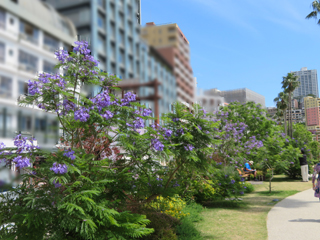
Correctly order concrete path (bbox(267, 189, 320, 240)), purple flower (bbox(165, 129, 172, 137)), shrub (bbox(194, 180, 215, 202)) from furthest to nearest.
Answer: shrub (bbox(194, 180, 215, 202)) < concrete path (bbox(267, 189, 320, 240)) < purple flower (bbox(165, 129, 172, 137))

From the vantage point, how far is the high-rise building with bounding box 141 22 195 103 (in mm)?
1558

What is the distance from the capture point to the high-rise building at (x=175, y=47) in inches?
61.3

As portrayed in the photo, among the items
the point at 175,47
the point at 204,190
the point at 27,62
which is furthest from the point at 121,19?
the point at 204,190

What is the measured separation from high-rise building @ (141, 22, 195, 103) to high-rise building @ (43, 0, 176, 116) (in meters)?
0.05

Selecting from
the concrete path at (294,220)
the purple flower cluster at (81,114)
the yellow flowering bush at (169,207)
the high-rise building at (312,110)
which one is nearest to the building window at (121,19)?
the purple flower cluster at (81,114)

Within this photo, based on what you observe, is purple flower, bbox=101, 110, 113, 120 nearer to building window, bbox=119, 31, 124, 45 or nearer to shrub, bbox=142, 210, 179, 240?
shrub, bbox=142, 210, 179, 240

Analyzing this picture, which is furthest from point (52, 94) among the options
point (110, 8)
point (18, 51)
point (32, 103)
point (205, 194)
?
point (205, 194)

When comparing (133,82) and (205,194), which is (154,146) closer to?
(133,82)

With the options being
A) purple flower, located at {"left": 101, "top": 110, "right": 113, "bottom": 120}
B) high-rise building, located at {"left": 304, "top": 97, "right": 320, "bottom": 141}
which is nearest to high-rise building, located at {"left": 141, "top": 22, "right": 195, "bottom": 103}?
purple flower, located at {"left": 101, "top": 110, "right": 113, "bottom": 120}

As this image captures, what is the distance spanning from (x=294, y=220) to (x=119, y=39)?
8.70 meters

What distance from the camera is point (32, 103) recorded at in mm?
Answer: 4539

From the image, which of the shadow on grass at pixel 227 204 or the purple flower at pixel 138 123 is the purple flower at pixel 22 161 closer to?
the purple flower at pixel 138 123

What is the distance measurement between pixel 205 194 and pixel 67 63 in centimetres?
812

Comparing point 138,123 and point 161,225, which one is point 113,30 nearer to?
point 138,123
